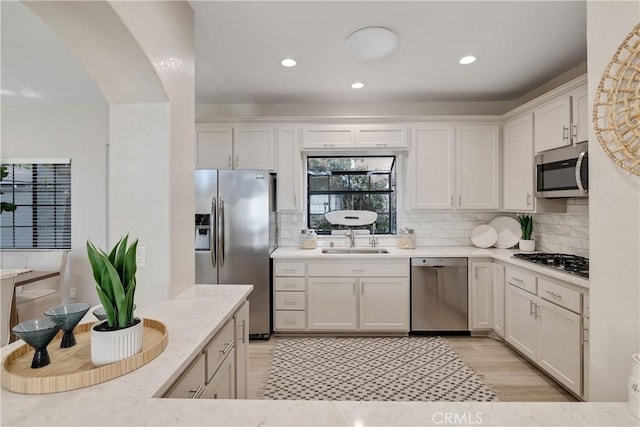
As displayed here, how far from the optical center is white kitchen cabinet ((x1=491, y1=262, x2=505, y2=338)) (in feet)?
10.6

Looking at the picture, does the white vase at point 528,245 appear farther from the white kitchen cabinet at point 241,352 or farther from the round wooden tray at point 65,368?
the round wooden tray at point 65,368

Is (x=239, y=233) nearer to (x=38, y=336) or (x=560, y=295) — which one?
(x=38, y=336)

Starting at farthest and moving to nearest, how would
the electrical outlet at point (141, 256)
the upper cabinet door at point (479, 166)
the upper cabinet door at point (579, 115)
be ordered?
the upper cabinet door at point (479, 166) < the upper cabinet door at point (579, 115) < the electrical outlet at point (141, 256)

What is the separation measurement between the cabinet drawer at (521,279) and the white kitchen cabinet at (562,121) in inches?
44.1

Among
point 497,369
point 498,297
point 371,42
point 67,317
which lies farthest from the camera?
point 498,297

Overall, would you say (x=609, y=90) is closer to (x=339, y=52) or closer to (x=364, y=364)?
(x=339, y=52)

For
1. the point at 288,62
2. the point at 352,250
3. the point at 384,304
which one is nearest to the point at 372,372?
the point at 384,304

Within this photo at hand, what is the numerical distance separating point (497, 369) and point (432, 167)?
206 cm

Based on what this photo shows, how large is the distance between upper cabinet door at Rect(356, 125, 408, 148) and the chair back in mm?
3316

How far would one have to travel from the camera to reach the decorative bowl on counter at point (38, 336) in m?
0.93

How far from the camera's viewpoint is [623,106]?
1084mm

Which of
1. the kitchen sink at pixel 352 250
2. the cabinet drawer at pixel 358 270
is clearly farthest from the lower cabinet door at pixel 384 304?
the kitchen sink at pixel 352 250

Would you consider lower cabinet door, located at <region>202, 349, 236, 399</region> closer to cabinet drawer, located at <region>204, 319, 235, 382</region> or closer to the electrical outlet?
cabinet drawer, located at <region>204, 319, 235, 382</region>

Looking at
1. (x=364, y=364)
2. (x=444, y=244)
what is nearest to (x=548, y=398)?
(x=364, y=364)
